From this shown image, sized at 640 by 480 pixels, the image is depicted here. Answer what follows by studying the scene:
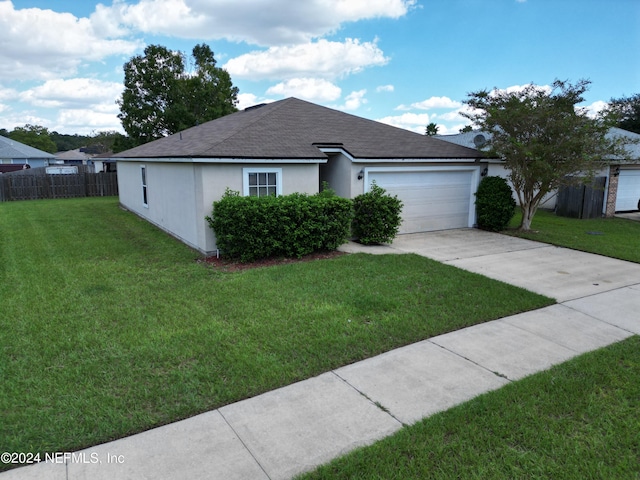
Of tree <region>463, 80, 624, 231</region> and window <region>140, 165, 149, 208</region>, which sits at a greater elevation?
tree <region>463, 80, 624, 231</region>

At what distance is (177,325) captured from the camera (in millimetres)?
5496

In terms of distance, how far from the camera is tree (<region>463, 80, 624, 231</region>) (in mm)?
11414

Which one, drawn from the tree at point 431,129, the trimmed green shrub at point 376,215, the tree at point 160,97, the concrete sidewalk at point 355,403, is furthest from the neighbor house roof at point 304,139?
the tree at point 431,129

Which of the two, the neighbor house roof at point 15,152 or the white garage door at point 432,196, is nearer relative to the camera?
the white garage door at point 432,196

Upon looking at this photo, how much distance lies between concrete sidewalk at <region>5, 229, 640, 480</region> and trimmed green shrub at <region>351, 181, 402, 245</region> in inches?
178

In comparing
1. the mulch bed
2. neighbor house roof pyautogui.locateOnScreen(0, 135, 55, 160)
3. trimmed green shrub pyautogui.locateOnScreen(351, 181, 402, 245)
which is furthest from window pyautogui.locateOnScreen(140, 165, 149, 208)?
neighbor house roof pyautogui.locateOnScreen(0, 135, 55, 160)

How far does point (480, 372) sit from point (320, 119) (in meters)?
10.9

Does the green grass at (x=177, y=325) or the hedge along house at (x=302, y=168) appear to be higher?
the hedge along house at (x=302, y=168)

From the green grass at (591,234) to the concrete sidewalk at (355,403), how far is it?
4.30m

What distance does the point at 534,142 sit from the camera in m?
11.8

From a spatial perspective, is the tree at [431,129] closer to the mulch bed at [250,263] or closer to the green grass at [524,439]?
the mulch bed at [250,263]

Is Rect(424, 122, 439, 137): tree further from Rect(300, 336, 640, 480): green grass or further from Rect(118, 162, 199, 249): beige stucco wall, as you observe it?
Rect(300, 336, 640, 480): green grass

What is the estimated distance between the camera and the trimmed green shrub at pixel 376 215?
10.7m

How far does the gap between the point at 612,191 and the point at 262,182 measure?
15.5 m
